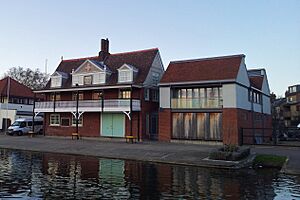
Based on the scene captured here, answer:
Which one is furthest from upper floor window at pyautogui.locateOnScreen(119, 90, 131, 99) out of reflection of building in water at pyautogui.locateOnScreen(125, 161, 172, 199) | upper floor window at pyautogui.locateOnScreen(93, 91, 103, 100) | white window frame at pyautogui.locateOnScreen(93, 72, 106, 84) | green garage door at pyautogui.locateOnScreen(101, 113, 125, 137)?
reflection of building in water at pyautogui.locateOnScreen(125, 161, 172, 199)

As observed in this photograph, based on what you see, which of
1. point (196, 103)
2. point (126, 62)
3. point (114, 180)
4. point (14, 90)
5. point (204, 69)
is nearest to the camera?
point (114, 180)

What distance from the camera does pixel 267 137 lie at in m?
34.3

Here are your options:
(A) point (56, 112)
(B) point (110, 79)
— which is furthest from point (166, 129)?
(A) point (56, 112)

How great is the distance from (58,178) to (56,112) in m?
23.9

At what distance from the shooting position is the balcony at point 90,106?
2962cm

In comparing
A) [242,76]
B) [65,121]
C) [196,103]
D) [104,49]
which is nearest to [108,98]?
[65,121]

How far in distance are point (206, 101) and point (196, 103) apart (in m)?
0.94

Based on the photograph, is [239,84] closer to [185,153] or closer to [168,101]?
[168,101]

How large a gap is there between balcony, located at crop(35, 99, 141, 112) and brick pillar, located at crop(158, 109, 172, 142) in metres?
2.64

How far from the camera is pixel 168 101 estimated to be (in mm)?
28359

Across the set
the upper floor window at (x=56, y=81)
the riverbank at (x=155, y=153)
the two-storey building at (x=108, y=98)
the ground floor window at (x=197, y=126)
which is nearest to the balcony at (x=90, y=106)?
the two-storey building at (x=108, y=98)

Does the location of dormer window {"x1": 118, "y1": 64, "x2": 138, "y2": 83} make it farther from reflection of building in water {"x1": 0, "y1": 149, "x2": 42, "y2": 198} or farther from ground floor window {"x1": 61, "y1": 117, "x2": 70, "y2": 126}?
reflection of building in water {"x1": 0, "y1": 149, "x2": 42, "y2": 198}

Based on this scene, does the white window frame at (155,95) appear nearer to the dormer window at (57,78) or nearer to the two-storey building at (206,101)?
the two-storey building at (206,101)

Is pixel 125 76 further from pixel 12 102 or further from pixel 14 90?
pixel 14 90
